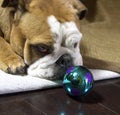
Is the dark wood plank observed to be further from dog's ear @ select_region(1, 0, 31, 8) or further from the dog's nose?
dog's ear @ select_region(1, 0, 31, 8)

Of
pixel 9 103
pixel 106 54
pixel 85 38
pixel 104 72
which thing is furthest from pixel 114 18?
pixel 9 103

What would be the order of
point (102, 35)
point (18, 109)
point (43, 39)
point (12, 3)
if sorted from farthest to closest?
1. point (102, 35)
2. point (12, 3)
3. point (43, 39)
4. point (18, 109)

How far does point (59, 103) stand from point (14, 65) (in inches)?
9.2

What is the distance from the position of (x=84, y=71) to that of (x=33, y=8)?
0.31 m

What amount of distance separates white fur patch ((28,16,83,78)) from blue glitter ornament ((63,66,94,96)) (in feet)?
0.29

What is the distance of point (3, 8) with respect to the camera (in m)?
1.46

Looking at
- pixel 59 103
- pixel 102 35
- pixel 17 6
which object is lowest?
pixel 102 35

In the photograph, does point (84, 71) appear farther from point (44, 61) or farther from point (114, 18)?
point (114, 18)

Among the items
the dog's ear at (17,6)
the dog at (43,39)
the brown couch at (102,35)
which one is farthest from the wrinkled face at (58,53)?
the brown couch at (102,35)

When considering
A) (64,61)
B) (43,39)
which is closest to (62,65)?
(64,61)

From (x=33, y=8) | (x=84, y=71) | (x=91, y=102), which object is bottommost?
(x=91, y=102)

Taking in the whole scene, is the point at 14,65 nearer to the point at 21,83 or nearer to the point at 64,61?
the point at 21,83

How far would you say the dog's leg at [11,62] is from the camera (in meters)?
1.33

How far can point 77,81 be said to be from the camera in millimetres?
1213
